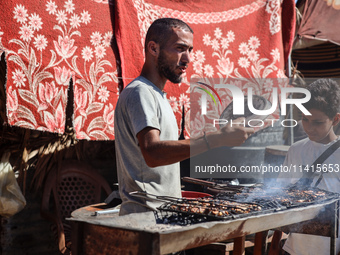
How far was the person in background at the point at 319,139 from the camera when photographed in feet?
10.6

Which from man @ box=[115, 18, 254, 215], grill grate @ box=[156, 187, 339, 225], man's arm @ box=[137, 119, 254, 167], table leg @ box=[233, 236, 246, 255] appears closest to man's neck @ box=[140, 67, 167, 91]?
man @ box=[115, 18, 254, 215]

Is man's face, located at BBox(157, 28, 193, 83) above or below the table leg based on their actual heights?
above

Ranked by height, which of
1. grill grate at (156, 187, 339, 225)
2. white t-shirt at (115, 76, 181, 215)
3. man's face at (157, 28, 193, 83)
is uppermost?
man's face at (157, 28, 193, 83)

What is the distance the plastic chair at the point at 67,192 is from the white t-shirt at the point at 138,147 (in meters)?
1.92

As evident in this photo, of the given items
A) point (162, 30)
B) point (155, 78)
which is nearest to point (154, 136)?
point (155, 78)

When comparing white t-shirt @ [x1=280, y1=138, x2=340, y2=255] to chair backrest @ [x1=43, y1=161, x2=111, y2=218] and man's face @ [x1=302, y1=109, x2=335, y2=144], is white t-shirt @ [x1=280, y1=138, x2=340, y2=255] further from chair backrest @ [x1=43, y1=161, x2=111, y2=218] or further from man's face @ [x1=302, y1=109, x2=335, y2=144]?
chair backrest @ [x1=43, y1=161, x2=111, y2=218]

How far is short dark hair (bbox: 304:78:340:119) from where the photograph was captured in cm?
340

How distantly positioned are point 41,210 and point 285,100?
Answer: 2.75 m

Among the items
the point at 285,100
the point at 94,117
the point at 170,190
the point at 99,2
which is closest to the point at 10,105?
the point at 94,117

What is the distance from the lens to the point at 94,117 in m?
3.48

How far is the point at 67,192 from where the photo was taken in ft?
14.5

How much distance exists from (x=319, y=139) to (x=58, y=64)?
2.18 m

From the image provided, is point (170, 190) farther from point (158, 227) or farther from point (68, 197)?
point (68, 197)

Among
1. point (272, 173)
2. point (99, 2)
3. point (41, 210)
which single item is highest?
point (99, 2)
